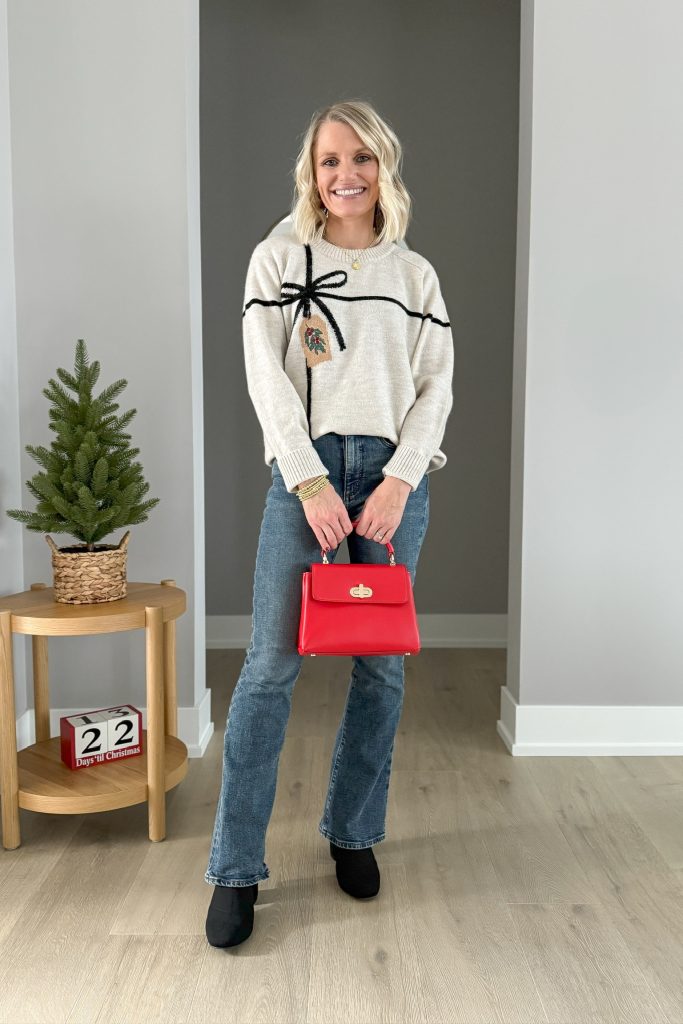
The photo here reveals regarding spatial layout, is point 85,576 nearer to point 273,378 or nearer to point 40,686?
point 40,686

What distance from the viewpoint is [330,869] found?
70.4 inches

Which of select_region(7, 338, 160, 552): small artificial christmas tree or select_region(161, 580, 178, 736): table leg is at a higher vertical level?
select_region(7, 338, 160, 552): small artificial christmas tree

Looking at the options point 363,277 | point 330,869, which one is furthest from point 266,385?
point 330,869

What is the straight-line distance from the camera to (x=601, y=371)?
2.44 m

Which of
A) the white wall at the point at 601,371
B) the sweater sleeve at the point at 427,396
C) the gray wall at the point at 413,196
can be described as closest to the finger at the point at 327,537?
the sweater sleeve at the point at 427,396

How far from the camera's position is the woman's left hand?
1524mm

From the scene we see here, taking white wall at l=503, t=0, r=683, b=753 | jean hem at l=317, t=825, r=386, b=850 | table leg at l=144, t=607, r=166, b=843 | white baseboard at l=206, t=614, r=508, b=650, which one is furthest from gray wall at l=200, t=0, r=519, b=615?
jean hem at l=317, t=825, r=386, b=850

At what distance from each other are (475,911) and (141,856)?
69 cm

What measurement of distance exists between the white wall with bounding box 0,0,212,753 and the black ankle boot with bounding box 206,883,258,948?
91 cm

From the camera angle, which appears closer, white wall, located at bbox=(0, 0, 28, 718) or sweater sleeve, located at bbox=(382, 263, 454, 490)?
sweater sleeve, located at bbox=(382, 263, 454, 490)

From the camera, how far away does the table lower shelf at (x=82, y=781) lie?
1.87 metres

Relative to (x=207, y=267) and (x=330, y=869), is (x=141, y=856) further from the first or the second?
(x=207, y=267)

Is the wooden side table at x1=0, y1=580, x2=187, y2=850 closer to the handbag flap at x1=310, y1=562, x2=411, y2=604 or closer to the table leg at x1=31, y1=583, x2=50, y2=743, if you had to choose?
the table leg at x1=31, y1=583, x2=50, y2=743

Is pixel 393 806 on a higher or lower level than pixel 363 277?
lower
